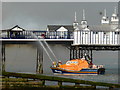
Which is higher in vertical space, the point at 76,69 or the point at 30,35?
the point at 30,35

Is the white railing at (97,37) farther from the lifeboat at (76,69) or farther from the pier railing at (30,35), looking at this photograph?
the lifeboat at (76,69)

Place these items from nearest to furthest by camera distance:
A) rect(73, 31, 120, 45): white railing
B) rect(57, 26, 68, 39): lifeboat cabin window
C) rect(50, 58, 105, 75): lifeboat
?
1. rect(50, 58, 105, 75): lifeboat
2. rect(57, 26, 68, 39): lifeboat cabin window
3. rect(73, 31, 120, 45): white railing

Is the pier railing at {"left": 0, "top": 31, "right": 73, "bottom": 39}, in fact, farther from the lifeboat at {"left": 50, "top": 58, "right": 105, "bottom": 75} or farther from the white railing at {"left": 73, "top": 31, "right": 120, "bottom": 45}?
the lifeboat at {"left": 50, "top": 58, "right": 105, "bottom": 75}

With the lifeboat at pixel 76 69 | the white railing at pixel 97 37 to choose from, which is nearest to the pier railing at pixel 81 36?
the white railing at pixel 97 37

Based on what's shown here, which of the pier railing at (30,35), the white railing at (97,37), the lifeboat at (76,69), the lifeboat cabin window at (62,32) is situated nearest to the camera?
the lifeboat at (76,69)

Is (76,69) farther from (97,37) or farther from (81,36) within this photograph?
(97,37)

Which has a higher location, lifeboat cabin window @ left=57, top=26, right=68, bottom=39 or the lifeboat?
lifeboat cabin window @ left=57, top=26, right=68, bottom=39

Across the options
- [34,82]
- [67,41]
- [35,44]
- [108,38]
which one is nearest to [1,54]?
[35,44]

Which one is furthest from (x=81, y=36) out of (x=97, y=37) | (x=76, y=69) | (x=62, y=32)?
(x=76, y=69)

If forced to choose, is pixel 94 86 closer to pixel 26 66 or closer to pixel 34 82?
pixel 34 82

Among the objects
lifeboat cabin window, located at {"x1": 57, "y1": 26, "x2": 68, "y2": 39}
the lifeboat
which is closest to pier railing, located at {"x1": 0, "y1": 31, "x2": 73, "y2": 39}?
lifeboat cabin window, located at {"x1": 57, "y1": 26, "x2": 68, "y2": 39}

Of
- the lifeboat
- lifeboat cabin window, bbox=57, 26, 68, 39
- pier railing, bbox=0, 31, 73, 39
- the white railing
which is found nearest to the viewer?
the lifeboat

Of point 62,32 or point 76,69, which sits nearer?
point 76,69

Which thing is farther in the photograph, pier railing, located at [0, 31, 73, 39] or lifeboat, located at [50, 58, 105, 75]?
pier railing, located at [0, 31, 73, 39]
